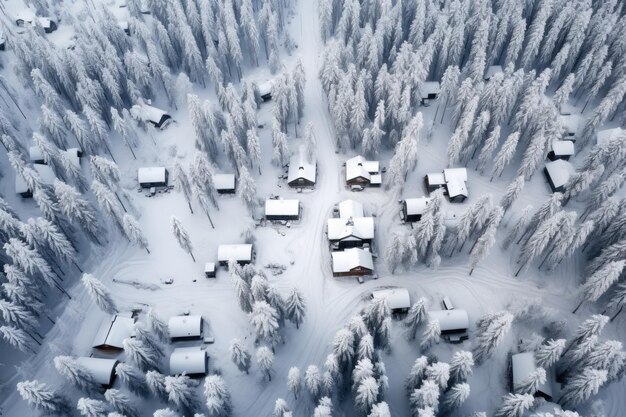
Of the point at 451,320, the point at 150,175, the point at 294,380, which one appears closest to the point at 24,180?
the point at 150,175

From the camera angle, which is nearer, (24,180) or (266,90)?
(24,180)

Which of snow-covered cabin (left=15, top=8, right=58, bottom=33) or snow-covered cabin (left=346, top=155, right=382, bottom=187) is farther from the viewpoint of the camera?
snow-covered cabin (left=15, top=8, right=58, bottom=33)

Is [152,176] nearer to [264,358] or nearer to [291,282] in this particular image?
[291,282]

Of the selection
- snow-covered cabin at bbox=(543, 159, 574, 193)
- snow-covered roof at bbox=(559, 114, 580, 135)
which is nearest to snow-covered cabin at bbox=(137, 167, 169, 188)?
snow-covered cabin at bbox=(543, 159, 574, 193)

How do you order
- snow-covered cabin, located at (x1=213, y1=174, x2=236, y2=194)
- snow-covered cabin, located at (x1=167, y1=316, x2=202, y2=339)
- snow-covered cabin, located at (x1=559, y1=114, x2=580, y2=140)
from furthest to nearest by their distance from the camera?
snow-covered cabin, located at (x1=559, y1=114, x2=580, y2=140) → snow-covered cabin, located at (x1=213, y1=174, x2=236, y2=194) → snow-covered cabin, located at (x1=167, y1=316, x2=202, y2=339)

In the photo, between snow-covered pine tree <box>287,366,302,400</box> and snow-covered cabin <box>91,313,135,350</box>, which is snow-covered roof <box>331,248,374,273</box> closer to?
snow-covered pine tree <box>287,366,302,400</box>
